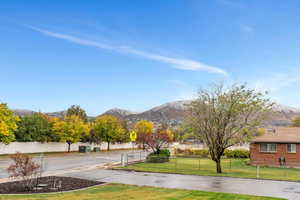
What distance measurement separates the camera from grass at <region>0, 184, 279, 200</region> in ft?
42.7

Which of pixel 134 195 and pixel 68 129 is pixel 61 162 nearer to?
pixel 68 129

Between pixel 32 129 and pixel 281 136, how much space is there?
34971mm

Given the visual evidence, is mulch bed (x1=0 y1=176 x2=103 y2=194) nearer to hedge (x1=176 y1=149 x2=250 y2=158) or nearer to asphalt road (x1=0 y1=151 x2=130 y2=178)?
asphalt road (x1=0 y1=151 x2=130 y2=178)

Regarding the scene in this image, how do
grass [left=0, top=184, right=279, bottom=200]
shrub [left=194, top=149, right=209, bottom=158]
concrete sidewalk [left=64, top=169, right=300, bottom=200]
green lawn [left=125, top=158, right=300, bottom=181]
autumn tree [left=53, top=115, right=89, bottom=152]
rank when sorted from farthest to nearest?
autumn tree [left=53, top=115, right=89, bottom=152]
shrub [left=194, top=149, right=209, bottom=158]
green lawn [left=125, top=158, right=300, bottom=181]
concrete sidewalk [left=64, top=169, right=300, bottom=200]
grass [left=0, top=184, right=279, bottom=200]

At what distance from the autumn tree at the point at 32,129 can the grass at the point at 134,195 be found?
33238 mm

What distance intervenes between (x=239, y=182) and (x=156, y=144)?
16444 millimetres

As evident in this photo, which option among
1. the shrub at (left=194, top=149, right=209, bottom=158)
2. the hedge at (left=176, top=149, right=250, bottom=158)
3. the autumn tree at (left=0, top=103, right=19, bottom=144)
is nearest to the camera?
the autumn tree at (left=0, top=103, right=19, bottom=144)

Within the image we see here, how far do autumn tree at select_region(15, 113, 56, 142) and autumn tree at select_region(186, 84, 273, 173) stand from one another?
3049 centimetres

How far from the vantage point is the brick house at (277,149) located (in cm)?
3109

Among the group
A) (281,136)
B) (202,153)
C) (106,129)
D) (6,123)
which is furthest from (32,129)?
(281,136)

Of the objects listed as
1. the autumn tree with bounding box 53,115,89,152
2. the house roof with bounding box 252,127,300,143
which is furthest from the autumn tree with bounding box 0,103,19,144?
the house roof with bounding box 252,127,300,143

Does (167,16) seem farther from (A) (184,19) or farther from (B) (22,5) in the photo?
(B) (22,5)

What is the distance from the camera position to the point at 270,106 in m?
24.1

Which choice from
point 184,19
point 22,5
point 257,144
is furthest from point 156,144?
point 22,5
